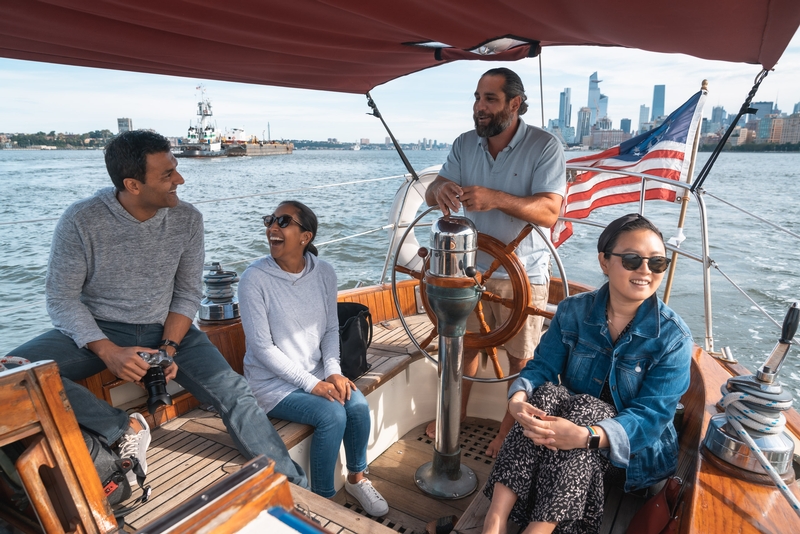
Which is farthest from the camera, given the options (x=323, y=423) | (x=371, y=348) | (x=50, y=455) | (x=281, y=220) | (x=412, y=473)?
(x=371, y=348)

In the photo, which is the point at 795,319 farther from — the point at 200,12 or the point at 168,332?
the point at 168,332

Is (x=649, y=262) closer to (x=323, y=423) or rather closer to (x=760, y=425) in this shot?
(x=760, y=425)

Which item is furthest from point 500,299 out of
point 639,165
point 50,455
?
point 639,165

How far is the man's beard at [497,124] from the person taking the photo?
183cm

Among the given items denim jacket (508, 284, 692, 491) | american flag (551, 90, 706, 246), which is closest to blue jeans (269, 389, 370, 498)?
denim jacket (508, 284, 692, 491)

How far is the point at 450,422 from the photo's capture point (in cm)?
180

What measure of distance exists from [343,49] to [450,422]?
1.33 metres

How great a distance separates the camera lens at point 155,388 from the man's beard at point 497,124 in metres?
1.34

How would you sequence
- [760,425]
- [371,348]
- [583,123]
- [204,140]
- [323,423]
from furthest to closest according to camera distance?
[204,140] < [583,123] < [371,348] < [323,423] < [760,425]

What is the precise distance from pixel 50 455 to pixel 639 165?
2.89m

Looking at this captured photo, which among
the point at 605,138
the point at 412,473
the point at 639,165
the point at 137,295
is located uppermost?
the point at 605,138

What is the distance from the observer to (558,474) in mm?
1169

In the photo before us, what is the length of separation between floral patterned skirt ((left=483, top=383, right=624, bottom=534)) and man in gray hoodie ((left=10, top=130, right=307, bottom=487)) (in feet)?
2.17

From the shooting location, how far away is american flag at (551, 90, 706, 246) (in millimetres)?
2699
